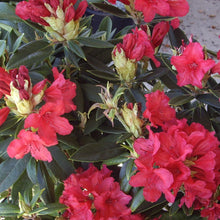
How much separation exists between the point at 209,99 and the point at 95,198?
0.35 meters

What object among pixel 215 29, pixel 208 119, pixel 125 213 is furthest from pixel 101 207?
pixel 215 29

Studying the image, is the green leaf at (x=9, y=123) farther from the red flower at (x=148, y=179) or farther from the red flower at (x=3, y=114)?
the red flower at (x=148, y=179)

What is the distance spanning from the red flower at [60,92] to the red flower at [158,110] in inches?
6.0

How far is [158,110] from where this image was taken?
68 cm

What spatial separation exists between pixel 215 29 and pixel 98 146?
3.16 meters

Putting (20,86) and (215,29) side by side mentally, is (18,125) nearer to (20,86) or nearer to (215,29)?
(20,86)

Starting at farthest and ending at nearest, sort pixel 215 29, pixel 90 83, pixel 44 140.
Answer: pixel 215 29, pixel 90 83, pixel 44 140

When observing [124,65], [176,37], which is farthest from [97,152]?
[176,37]

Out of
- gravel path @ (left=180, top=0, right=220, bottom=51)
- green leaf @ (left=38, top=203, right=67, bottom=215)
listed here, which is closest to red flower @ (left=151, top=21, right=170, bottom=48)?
green leaf @ (left=38, top=203, right=67, bottom=215)

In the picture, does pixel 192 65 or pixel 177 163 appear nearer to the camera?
pixel 177 163

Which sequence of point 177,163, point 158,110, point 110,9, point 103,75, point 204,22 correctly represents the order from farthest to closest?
point 204,22
point 110,9
point 103,75
point 158,110
point 177,163

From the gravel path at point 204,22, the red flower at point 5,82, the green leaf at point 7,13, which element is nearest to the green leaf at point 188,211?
the red flower at point 5,82

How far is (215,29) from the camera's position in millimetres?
3537

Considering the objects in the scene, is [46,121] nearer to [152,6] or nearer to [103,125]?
[103,125]
